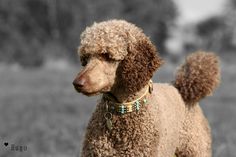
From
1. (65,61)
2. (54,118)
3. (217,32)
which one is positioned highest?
(217,32)

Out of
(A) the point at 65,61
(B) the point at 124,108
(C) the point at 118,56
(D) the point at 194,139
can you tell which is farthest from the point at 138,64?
(A) the point at 65,61

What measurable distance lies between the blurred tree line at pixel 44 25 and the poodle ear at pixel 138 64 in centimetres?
4253

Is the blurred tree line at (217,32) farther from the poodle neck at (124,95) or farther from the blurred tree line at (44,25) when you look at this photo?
the poodle neck at (124,95)

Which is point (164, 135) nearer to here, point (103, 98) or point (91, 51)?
point (103, 98)

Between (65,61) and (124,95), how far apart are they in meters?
43.8

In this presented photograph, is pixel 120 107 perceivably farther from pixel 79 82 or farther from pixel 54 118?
pixel 54 118

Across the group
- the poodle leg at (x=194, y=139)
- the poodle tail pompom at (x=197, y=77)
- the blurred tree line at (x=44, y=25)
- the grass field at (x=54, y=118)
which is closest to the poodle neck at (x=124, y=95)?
the poodle leg at (x=194, y=139)

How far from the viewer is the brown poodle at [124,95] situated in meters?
5.69

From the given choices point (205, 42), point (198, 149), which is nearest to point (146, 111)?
point (198, 149)

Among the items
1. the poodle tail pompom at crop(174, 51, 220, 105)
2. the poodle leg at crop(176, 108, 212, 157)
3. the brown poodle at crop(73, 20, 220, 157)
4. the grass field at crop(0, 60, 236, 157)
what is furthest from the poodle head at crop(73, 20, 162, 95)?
the grass field at crop(0, 60, 236, 157)

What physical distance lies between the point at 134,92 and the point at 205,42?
63.1 metres

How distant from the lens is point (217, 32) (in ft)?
228

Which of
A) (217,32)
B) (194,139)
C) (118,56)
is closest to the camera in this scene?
(118,56)

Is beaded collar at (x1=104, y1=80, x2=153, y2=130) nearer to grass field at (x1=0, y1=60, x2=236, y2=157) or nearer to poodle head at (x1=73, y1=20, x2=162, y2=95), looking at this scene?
poodle head at (x1=73, y1=20, x2=162, y2=95)
